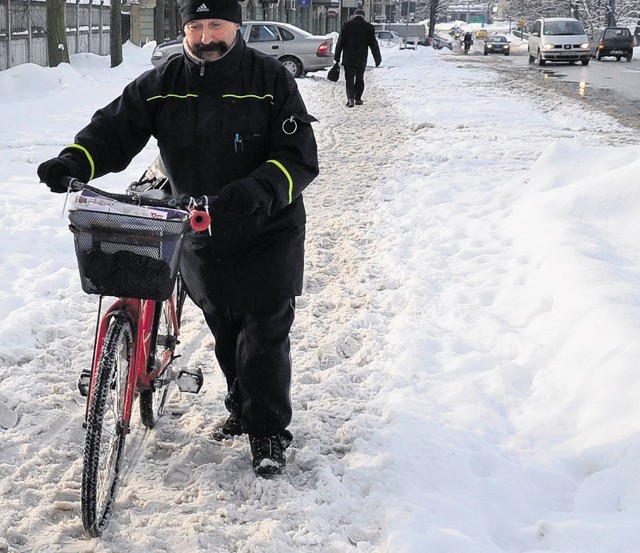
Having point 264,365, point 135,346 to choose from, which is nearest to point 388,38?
point 264,365

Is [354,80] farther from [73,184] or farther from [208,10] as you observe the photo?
[73,184]

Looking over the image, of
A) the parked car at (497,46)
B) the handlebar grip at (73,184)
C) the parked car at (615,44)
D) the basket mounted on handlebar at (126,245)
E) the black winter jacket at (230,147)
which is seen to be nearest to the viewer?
the basket mounted on handlebar at (126,245)

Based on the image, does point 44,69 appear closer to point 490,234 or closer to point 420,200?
point 420,200

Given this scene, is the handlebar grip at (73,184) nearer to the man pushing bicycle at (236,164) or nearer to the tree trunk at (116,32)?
the man pushing bicycle at (236,164)

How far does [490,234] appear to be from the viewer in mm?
7484

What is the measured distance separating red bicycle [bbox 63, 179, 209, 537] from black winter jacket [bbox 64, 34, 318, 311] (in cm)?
28

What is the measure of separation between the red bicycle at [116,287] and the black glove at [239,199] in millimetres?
89

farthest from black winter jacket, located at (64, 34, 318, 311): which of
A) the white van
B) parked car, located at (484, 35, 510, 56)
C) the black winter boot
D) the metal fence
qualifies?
parked car, located at (484, 35, 510, 56)

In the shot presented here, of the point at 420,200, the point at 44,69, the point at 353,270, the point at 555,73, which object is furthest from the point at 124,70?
the point at 353,270

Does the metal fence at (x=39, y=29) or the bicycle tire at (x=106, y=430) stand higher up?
the metal fence at (x=39, y=29)

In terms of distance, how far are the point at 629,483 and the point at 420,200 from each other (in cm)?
549

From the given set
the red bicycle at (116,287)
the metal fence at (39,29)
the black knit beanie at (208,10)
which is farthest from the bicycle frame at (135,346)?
the metal fence at (39,29)

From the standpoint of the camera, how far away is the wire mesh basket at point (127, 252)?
298 centimetres

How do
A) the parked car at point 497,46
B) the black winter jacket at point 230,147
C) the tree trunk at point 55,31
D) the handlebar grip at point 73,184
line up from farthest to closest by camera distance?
1. the parked car at point 497,46
2. the tree trunk at point 55,31
3. the black winter jacket at point 230,147
4. the handlebar grip at point 73,184
